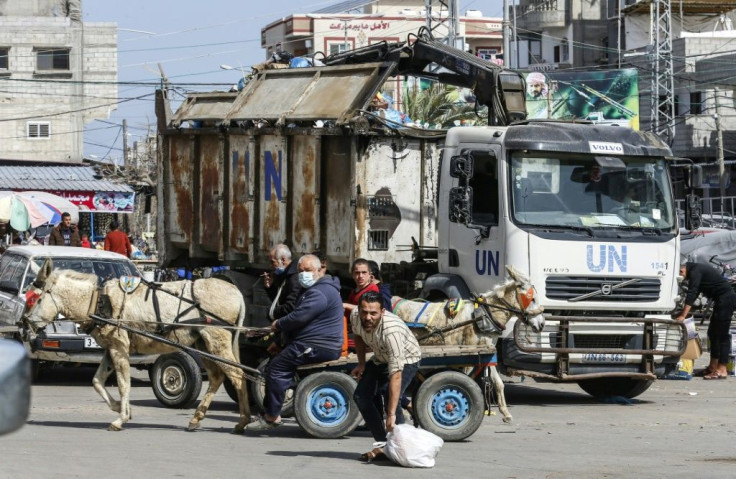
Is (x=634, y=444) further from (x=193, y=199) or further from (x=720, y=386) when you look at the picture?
(x=193, y=199)

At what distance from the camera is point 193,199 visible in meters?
17.2

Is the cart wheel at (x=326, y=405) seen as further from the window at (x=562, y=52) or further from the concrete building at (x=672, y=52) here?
the window at (x=562, y=52)

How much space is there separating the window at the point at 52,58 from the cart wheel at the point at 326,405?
4736cm

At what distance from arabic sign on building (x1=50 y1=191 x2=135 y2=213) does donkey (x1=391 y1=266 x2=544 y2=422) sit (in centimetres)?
3454

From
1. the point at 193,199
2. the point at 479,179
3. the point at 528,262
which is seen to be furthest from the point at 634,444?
the point at 193,199

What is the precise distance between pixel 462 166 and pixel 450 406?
3.13m

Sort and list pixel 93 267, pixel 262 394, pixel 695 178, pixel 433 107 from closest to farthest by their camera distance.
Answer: pixel 262 394 → pixel 695 178 → pixel 93 267 → pixel 433 107

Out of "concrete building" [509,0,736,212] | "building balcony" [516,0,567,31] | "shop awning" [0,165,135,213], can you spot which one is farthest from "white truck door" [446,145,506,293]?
"building balcony" [516,0,567,31]

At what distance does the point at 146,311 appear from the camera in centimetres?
1170

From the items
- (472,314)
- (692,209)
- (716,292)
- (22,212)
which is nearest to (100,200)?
(22,212)

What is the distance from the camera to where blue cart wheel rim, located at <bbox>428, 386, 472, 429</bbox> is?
35.0 ft

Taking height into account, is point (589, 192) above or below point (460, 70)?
below

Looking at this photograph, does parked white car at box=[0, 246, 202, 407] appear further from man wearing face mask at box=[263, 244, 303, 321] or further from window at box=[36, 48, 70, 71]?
window at box=[36, 48, 70, 71]

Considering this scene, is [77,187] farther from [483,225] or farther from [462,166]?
[462,166]
